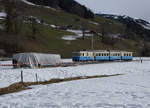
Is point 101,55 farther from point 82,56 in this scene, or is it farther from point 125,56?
A: point 125,56

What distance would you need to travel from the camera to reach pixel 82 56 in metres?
46.3

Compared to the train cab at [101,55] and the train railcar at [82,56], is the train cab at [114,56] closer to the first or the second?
the train cab at [101,55]

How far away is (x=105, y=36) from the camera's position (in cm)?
10525

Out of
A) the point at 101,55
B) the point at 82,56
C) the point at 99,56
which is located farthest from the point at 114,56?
the point at 82,56

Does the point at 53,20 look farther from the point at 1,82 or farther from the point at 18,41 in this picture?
the point at 1,82

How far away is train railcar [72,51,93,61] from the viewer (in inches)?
1804

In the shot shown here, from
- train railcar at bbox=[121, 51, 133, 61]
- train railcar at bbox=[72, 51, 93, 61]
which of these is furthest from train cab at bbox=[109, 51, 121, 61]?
train railcar at bbox=[72, 51, 93, 61]

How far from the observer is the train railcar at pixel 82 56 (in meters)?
45.8

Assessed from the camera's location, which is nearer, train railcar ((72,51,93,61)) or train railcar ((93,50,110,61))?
train railcar ((72,51,93,61))

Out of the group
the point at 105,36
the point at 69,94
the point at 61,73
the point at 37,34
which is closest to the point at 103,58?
the point at 61,73

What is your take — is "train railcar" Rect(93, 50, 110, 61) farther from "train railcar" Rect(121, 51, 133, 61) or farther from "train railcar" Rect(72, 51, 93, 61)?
"train railcar" Rect(121, 51, 133, 61)

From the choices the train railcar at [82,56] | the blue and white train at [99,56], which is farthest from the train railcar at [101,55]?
the train railcar at [82,56]

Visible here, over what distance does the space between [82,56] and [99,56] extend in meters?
5.31

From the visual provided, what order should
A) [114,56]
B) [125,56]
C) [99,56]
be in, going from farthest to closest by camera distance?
[125,56] < [114,56] < [99,56]
